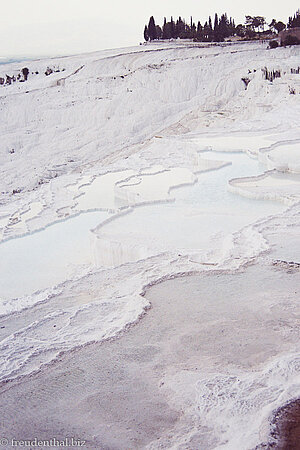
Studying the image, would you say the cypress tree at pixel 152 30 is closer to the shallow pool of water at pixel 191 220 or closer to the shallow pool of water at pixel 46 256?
the shallow pool of water at pixel 191 220

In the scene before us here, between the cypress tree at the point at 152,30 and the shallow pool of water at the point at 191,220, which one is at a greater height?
the cypress tree at the point at 152,30

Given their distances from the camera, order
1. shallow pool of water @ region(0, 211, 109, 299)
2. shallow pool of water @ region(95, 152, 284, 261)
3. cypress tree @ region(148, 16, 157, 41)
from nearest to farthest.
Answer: shallow pool of water @ region(0, 211, 109, 299) < shallow pool of water @ region(95, 152, 284, 261) < cypress tree @ region(148, 16, 157, 41)

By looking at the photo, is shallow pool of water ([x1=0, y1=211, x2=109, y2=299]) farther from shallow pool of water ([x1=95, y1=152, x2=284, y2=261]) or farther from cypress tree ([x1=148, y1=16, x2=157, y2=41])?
cypress tree ([x1=148, y1=16, x2=157, y2=41])

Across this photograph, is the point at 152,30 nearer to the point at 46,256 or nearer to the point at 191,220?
the point at 191,220

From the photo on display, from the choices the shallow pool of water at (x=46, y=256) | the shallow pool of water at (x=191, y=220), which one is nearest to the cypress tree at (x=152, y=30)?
the shallow pool of water at (x=191, y=220)

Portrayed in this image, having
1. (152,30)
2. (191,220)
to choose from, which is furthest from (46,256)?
(152,30)

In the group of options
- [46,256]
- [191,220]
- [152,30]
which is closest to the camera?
[46,256]

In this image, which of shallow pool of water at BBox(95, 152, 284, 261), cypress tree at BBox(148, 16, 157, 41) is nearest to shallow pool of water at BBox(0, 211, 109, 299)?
shallow pool of water at BBox(95, 152, 284, 261)

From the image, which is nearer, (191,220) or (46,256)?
(46,256)

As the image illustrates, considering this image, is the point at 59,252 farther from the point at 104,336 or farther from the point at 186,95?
the point at 186,95

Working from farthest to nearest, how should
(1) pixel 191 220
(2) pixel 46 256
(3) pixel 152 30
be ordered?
1. (3) pixel 152 30
2. (1) pixel 191 220
3. (2) pixel 46 256

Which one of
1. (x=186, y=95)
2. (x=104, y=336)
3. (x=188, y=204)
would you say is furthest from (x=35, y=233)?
(x=186, y=95)
